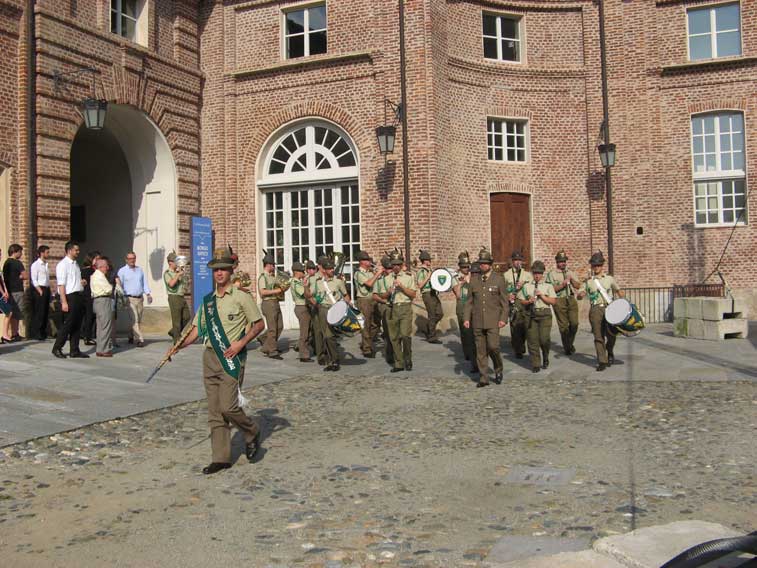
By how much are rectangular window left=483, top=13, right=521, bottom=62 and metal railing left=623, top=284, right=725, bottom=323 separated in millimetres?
6425

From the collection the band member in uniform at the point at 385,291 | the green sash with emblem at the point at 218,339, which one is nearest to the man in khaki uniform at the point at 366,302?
the band member in uniform at the point at 385,291

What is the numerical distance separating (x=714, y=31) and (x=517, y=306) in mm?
10759

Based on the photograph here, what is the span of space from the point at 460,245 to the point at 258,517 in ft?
44.5

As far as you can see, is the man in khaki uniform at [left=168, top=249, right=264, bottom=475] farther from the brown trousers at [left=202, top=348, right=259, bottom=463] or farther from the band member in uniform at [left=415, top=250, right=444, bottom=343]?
the band member in uniform at [left=415, top=250, right=444, bottom=343]

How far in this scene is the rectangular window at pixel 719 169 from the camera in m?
19.1

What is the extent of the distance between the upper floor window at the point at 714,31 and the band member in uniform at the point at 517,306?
9407 millimetres

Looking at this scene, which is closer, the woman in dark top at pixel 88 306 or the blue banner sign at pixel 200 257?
the woman in dark top at pixel 88 306

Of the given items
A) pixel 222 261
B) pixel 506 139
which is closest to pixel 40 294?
pixel 222 261

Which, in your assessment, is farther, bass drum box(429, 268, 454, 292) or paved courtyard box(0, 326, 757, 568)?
bass drum box(429, 268, 454, 292)

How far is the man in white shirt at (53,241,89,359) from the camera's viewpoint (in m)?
12.0

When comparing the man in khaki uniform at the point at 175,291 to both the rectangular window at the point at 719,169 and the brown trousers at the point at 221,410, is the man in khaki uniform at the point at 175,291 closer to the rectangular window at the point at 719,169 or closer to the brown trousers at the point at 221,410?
the brown trousers at the point at 221,410

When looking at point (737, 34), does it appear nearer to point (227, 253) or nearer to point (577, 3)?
point (577, 3)

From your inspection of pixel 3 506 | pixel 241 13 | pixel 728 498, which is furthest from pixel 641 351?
pixel 241 13

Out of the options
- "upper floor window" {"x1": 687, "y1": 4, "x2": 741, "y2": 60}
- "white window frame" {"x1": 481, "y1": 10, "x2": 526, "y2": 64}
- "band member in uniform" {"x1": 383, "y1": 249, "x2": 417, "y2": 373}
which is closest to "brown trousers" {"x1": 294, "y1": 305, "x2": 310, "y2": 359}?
"band member in uniform" {"x1": 383, "y1": 249, "x2": 417, "y2": 373}
